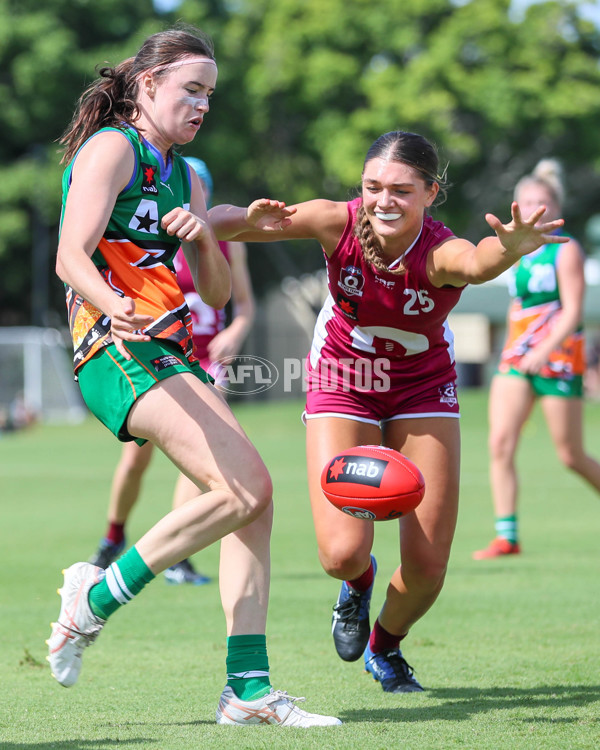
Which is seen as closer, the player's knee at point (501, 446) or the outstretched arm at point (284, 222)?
the outstretched arm at point (284, 222)

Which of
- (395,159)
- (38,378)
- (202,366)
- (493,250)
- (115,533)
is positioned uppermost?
(395,159)

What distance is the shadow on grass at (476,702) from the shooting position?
4207 millimetres

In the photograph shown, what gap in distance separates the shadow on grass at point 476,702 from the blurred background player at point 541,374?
3741mm

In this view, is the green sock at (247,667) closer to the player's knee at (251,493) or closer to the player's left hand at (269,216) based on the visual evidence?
the player's knee at (251,493)

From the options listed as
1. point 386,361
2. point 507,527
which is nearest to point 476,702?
point 386,361

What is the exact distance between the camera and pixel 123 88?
431cm

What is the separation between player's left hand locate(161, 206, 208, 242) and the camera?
3990 millimetres

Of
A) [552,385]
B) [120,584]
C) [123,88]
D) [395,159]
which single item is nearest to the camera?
[120,584]

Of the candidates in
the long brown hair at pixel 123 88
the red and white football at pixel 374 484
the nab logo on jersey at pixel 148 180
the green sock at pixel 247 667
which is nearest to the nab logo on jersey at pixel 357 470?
the red and white football at pixel 374 484

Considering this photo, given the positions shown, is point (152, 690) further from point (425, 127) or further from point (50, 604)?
point (425, 127)

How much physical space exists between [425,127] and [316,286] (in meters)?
11.3

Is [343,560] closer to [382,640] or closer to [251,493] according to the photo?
[382,640]

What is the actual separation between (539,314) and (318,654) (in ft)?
13.5

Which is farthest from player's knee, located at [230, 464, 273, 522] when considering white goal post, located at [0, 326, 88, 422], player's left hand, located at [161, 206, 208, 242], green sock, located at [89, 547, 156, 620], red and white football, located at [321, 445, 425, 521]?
white goal post, located at [0, 326, 88, 422]
